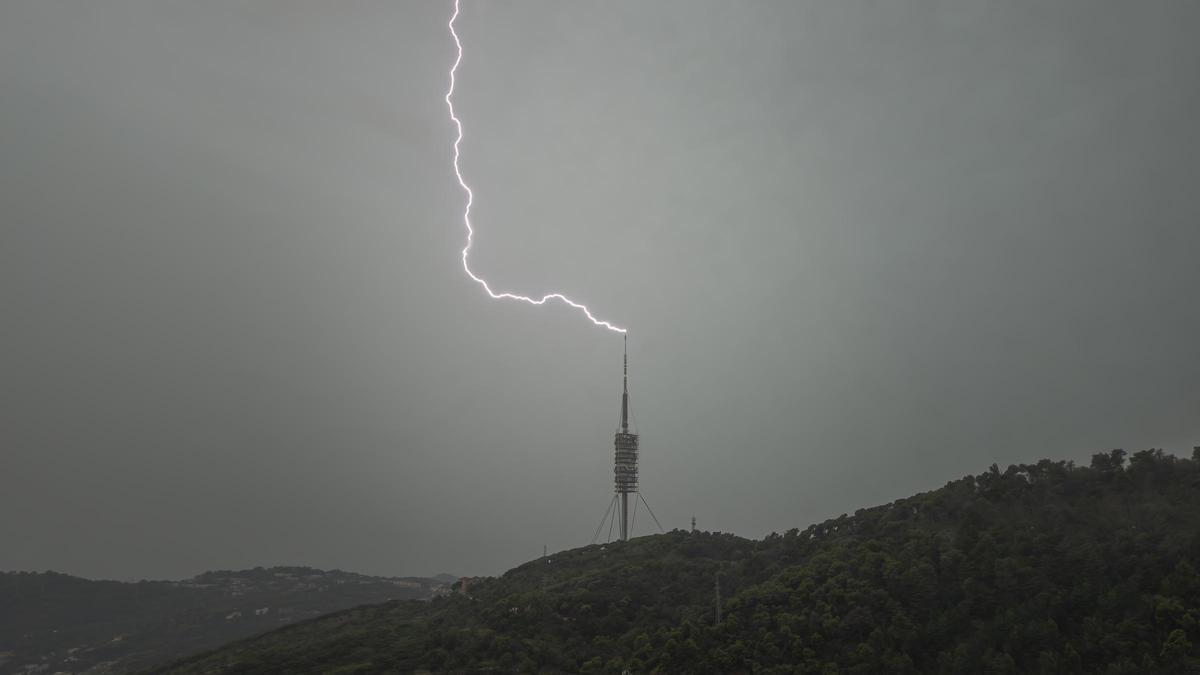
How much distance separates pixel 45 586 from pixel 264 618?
55.8 metres

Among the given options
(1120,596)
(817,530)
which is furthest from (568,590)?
(1120,596)

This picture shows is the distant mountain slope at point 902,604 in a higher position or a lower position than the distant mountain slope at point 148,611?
higher

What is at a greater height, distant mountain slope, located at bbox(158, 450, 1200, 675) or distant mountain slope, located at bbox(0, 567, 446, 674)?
distant mountain slope, located at bbox(158, 450, 1200, 675)

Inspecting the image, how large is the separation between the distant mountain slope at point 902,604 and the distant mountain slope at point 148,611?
48617 millimetres

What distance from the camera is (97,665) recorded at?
68.2m

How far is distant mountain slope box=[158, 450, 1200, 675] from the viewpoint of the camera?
2200 centimetres

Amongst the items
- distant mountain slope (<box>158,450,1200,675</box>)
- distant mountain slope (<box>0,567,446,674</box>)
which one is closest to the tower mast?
distant mountain slope (<box>158,450,1200,675</box>)

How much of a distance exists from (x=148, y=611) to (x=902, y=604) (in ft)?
389

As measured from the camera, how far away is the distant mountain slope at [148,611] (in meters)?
73.7

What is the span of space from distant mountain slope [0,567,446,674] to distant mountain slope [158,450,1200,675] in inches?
1914

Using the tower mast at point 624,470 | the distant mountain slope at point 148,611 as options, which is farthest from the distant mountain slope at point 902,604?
the distant mountain slope at point 148,611

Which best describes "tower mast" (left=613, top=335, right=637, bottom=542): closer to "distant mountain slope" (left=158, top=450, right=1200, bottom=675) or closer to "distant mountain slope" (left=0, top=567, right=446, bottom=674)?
"distant mountain slope" (left=158, top=450, right=1200, bottom=675)

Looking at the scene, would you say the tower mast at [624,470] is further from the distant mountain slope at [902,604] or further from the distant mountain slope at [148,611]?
the distant mountain slope at [148,611]

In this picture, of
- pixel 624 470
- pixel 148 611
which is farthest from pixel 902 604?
pixel 148 611
